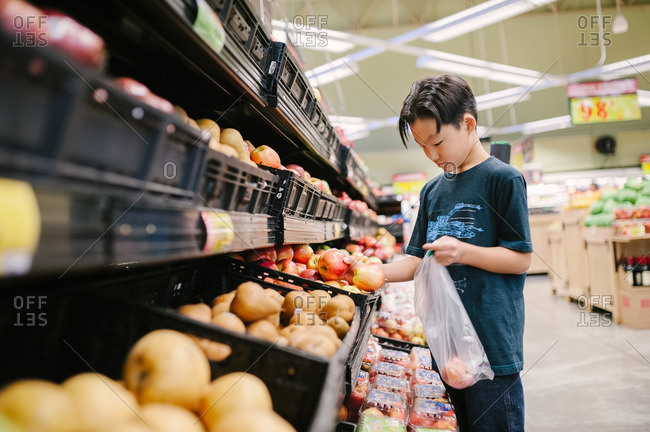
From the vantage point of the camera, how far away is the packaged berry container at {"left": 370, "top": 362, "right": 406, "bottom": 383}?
7.09 feet

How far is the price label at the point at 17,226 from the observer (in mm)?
395

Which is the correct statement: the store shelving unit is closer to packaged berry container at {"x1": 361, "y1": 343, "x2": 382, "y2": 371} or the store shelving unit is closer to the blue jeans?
the blue jeans

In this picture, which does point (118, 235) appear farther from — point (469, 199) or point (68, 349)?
point (469, 199)

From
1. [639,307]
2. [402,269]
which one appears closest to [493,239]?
[402,269]

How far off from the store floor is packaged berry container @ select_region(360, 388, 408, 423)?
1475mm

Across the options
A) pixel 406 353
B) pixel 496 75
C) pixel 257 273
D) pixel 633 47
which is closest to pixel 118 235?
pixel 257 273

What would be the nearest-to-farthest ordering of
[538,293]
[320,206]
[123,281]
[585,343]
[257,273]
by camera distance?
[123,281] → [257,273] → [320,206] → [585,343] → [538,293]

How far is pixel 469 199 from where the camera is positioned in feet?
5.23

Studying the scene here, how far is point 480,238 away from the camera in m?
1.55

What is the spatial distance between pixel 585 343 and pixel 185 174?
515 cm

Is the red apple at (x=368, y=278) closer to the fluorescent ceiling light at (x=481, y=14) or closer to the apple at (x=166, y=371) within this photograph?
the apple at (x=166, y=371)

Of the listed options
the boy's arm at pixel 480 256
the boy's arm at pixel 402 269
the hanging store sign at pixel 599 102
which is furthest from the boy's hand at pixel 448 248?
the hanging store sign at pixel 599 102

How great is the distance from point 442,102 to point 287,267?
1.06 meters

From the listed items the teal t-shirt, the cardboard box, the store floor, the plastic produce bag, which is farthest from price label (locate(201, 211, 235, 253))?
the cardboard box
